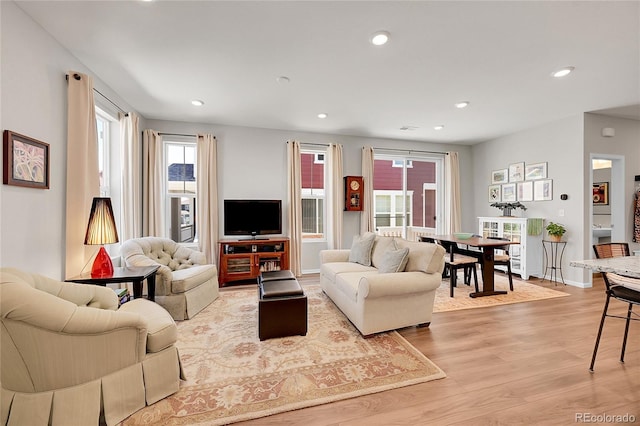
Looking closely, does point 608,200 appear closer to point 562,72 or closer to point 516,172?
point 516,172

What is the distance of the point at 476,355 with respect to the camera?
227 cm

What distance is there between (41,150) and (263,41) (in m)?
2.09

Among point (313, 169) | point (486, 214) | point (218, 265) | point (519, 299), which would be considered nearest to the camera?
point (519, 299)

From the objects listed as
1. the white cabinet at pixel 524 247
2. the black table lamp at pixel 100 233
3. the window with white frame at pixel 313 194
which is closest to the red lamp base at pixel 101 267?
the black table lamp at pixel 100 233

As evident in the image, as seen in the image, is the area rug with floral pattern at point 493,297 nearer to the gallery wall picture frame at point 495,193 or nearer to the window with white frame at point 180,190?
the gallery wall picture frame at point 495,193

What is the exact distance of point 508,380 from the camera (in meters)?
1.94

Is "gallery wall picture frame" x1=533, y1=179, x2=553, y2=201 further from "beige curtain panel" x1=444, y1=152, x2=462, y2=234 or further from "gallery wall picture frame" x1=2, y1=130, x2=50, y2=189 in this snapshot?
"gallery wall picture frame" x1=2, y1=130, x2=50, y2=189

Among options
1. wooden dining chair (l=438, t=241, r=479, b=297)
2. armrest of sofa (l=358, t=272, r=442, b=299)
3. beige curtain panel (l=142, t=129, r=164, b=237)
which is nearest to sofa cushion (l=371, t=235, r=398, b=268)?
armrest of sofa (l=358, t=272, r=442, b=299)

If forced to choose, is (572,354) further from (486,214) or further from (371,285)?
(486,214)

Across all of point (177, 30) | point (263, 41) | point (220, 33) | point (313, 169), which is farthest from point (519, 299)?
point (177, 30)

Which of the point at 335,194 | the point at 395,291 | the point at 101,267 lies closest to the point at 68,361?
the point at 101,267

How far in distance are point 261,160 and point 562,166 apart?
521 centimetres

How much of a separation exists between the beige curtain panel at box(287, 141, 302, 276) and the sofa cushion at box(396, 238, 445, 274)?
248cm

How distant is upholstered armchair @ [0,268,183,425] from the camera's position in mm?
1358
